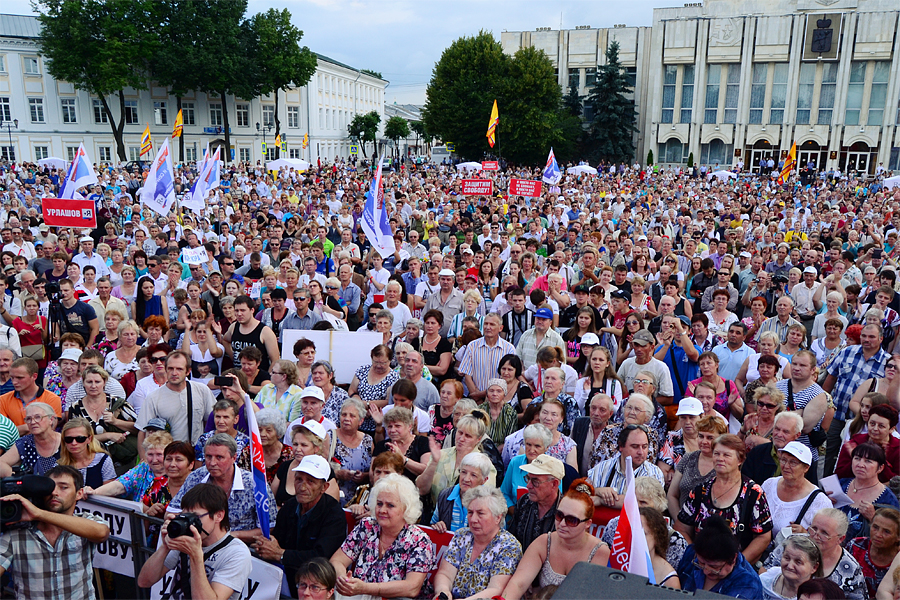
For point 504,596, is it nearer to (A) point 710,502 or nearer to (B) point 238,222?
(A) point 710,502

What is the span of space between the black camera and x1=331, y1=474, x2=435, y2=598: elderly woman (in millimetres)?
1590

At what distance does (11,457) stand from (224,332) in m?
3.22

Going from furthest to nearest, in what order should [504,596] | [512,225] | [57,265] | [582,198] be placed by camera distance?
[582,198]
[512,225]
[57,265]
[504,596]

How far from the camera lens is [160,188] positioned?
46.7 feet

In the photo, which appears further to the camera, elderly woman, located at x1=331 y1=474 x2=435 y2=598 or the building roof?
the building roof

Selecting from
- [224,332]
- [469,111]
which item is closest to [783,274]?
[224,332]

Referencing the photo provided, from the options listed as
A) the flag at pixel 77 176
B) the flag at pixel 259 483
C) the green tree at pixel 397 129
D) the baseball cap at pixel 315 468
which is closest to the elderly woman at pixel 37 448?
the flag at pixel 259 483

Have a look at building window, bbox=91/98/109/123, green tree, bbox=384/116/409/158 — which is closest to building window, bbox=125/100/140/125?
building window, bbox=91/98/109/123

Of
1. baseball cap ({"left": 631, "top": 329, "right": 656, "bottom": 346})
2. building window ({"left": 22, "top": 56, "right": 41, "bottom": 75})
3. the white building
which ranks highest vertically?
building window ({"left": 22, "top": 56, "right": 41, "bottom": 75})

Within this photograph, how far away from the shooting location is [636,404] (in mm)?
5262

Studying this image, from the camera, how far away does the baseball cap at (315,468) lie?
13.6 ft

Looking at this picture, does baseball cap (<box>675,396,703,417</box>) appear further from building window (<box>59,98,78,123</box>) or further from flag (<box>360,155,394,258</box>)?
building window (<box>59,98,78,123</box>)

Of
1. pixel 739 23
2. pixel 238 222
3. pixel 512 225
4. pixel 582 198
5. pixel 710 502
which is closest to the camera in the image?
pixel 710 502

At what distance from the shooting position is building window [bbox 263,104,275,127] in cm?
6838
